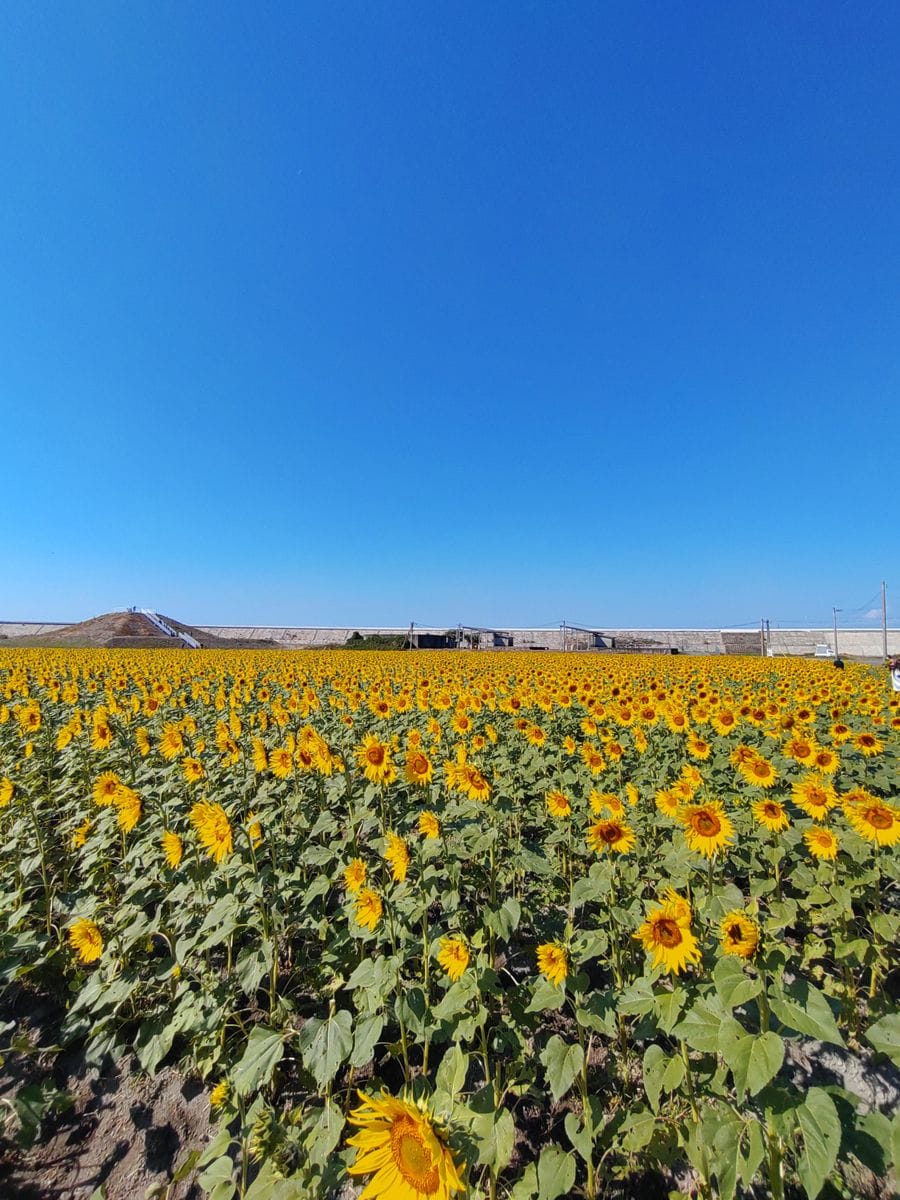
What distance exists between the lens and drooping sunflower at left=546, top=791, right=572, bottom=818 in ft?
11.0

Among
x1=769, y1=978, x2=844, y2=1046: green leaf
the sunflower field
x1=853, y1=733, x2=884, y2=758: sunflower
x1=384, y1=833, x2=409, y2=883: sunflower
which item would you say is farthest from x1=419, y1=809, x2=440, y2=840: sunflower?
x1=853, y1=733, x2=884, y2=758: sunflower

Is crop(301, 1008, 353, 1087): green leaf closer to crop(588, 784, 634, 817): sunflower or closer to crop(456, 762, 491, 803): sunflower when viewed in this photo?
crop(456, 762, 491, 803): sunflower

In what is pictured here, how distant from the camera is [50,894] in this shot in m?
3.75

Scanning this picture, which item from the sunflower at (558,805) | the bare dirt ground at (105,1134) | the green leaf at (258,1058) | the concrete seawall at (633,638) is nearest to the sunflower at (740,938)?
the sunflower at (558,805)

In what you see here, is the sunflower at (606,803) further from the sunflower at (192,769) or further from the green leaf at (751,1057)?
the sunflower at (192,769)

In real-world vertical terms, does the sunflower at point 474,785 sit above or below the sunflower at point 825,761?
below

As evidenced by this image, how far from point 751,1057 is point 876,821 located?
1.89 m

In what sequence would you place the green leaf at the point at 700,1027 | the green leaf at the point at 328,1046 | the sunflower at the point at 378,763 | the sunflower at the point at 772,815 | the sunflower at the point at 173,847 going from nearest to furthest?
the green leaf at the point at 700,1027 → the green leaf at the point at 328,1046 → the sunflower at the point at 173,847 → the sunflower at the point at 772,815 → the sunflower at the point at 378,763

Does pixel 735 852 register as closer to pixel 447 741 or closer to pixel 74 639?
pixel 447 741

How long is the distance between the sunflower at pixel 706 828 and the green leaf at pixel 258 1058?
2.01 m

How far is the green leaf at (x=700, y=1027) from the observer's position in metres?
1.61

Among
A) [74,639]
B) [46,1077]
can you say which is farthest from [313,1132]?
[74,639]

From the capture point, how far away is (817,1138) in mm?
1295

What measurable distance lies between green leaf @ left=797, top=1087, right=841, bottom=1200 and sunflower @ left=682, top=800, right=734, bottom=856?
117 centimetres
